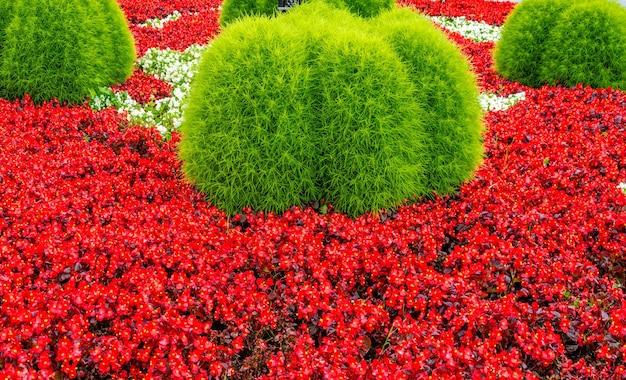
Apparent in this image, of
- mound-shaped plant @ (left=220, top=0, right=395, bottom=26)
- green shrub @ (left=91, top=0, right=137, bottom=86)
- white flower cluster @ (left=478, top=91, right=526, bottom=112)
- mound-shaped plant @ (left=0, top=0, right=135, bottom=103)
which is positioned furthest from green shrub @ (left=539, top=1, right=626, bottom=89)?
mound-shaped plant @ (left=0, top=0, right=135, bottom=103)

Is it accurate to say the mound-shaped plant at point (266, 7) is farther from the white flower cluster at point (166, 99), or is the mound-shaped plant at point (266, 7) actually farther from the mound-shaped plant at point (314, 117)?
the mound-shaped plant at point (314, 117)

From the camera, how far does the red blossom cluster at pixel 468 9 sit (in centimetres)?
1164

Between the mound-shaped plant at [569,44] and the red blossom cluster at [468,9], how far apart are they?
393 centimetres

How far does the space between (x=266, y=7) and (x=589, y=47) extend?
15.0 ft

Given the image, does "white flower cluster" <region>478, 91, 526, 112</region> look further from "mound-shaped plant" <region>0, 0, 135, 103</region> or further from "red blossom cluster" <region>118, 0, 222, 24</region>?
"red blossom cluster" <region>118, 0, 222, 24</region>

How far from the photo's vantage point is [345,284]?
141 inches

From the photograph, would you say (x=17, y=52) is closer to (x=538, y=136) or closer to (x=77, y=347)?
(x=77, y=347)

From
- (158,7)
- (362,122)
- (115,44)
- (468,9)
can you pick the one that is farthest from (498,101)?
(158,7)

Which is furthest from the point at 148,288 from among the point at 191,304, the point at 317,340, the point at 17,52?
the point at 17,52

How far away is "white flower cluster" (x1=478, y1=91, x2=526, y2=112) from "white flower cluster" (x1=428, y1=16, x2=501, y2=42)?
10.7 feet

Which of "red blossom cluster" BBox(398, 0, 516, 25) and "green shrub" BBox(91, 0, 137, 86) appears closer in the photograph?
"green shrub" BBox(91, 0, 137, 86)

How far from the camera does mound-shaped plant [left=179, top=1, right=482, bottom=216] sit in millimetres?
4172

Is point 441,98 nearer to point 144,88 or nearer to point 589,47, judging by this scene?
point 589,47

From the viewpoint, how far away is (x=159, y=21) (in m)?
10.4
